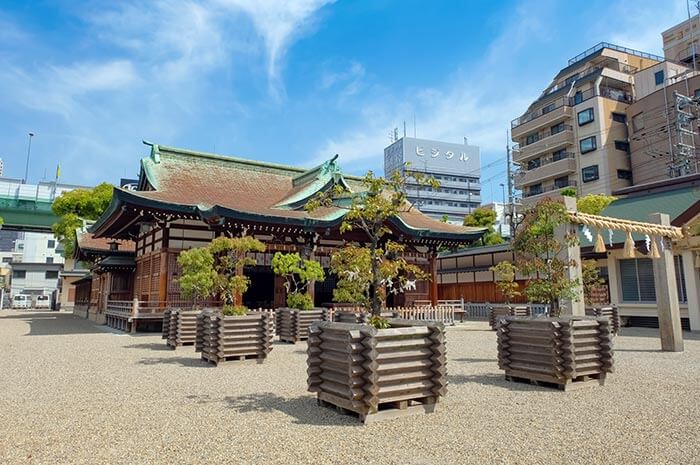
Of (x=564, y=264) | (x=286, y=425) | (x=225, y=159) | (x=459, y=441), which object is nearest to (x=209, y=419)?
(x=286, y=425)

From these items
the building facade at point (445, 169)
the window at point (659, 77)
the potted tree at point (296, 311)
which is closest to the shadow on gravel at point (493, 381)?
the potted tree at point (296, 311)

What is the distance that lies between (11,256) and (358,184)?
73.2m

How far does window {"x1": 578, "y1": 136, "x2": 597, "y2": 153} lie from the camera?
136 feet

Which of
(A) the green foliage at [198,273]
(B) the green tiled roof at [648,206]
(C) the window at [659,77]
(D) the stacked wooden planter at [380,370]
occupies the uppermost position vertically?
(C) the window at [659,77]

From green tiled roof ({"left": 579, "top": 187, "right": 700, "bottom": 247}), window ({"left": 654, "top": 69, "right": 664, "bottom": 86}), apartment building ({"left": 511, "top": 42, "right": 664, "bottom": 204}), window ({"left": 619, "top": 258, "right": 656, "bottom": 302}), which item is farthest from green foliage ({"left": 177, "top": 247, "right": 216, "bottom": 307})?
window ({"left": 654, "top": 69, "right": 664, "bottom": 86})

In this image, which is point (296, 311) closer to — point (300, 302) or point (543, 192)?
point (300, 302)

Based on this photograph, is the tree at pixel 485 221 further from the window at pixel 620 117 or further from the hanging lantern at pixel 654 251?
the hanging lantern at pixel 654 251

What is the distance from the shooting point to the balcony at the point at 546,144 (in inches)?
1719

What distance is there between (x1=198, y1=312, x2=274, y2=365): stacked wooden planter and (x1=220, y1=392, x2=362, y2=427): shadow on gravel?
291cm

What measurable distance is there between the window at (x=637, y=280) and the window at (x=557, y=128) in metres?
30.2

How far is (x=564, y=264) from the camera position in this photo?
798 centimetres

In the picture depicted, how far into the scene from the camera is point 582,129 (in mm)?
42875

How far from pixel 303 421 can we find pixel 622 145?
4513 cm

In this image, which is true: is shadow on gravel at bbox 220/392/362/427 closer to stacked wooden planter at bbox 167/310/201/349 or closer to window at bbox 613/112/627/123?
stacked wooden planter at bbox 167/310/201/349
